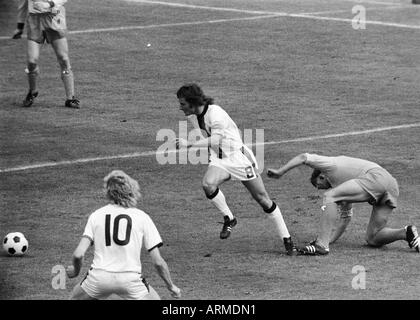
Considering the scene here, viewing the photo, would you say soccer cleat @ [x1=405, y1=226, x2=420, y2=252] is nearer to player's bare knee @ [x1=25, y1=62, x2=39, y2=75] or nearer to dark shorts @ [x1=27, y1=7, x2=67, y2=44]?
dark shorts @ [x1=27, y1=7, x2=67, y2=44]

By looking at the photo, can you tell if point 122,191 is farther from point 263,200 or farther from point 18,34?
point 18,34

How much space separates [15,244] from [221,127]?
127 inches

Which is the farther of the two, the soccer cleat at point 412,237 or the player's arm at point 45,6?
the player's arm at point 45,6

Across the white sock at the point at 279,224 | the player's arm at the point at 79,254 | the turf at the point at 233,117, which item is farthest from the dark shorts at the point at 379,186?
the player's arm at the point at 79,254

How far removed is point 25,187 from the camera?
2053 cm

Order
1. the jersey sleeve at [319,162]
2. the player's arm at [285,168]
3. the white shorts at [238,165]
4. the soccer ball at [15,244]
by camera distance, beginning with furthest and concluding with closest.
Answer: the white shorts at [238,165], the soccer ball at [15,244], the jersey sleeve at [319,162], the player's arm at [285,168]

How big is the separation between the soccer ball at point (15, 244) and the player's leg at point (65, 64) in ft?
28.9

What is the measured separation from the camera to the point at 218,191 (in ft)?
57.3

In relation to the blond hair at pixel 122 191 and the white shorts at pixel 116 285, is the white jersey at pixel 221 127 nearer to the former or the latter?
the blond hair at pixel 122 191

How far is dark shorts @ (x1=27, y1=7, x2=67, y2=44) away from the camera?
2448 centimetres

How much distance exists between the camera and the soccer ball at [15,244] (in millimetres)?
16438

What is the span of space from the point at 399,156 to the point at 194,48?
10.4m

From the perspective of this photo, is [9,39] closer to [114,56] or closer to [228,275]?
[114,56]

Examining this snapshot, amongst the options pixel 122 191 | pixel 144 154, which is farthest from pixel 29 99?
pixel 122 191
